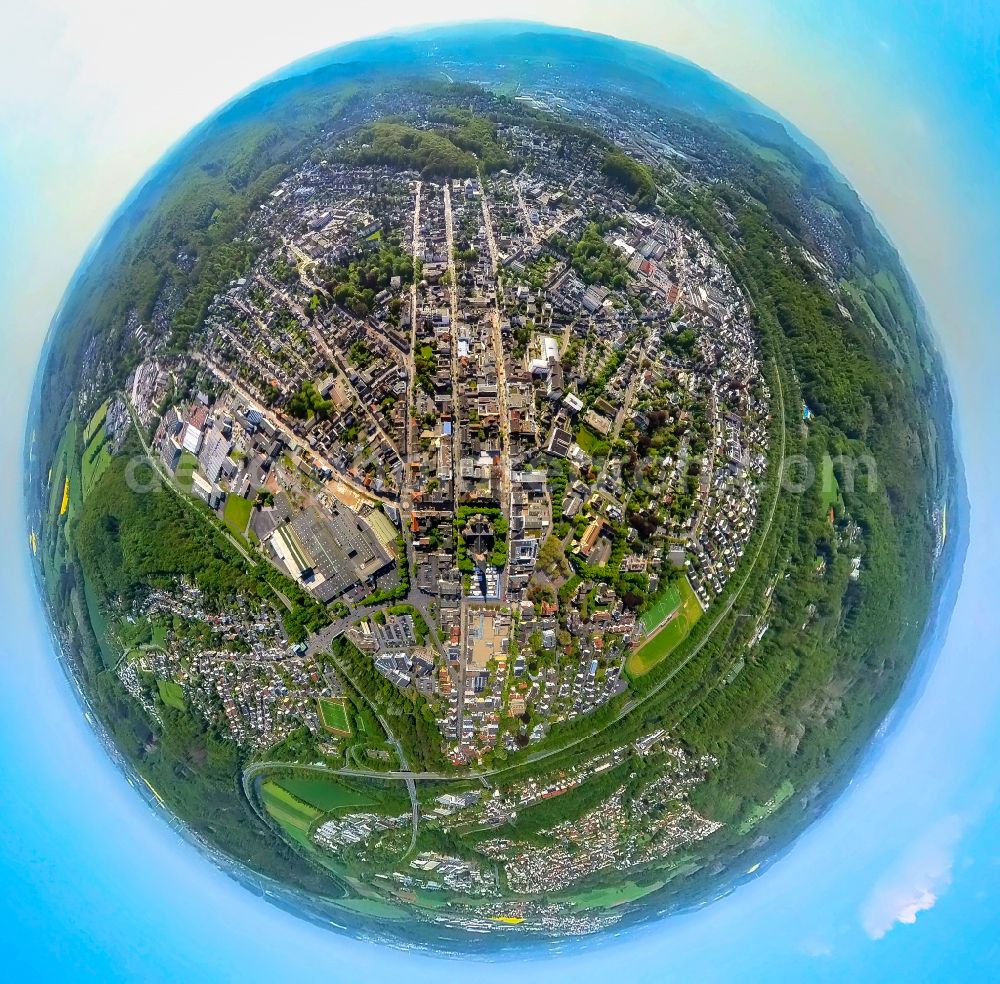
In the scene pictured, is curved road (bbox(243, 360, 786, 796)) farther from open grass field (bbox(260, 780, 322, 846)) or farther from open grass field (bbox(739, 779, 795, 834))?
open grass field (bbox(739, 779, 795, 834))

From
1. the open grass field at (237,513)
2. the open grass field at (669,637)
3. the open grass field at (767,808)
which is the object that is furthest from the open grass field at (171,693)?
the open grass field at (767,808)

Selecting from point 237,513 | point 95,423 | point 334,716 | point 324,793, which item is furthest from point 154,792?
point 95,423

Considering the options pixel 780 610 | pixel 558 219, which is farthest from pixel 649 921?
pixel 558 219

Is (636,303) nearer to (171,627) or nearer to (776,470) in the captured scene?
→ (776,470)

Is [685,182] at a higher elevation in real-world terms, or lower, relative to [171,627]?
higher

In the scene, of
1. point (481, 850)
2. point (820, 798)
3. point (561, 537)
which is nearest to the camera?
point (561, 537)

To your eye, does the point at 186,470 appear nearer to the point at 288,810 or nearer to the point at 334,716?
the point at 334,716
